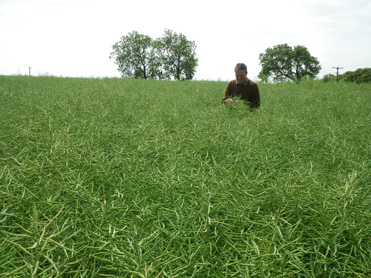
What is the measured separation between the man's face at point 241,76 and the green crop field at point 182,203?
2.38m

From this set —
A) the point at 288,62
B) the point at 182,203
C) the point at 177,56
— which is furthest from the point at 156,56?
the point at 182,203

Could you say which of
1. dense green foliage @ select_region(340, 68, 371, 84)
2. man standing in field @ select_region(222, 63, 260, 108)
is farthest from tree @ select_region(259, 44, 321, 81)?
man standing in field @ select_region(222, 63, 260, 108)

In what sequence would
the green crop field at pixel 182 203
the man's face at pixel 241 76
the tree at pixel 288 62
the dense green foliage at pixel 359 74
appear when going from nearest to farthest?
1. the green crop field at pixel 182 203
2. the man's face at pixel 241 76
3. the dense green foliage at pixel 359 74
4. the tree at pixel 288 62

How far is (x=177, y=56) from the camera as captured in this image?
143 ft

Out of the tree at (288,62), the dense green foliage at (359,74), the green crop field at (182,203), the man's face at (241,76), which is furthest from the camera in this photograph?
the tree at (288,62)

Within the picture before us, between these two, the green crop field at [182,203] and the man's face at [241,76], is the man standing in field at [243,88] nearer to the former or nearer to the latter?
the man's face at [241,76]

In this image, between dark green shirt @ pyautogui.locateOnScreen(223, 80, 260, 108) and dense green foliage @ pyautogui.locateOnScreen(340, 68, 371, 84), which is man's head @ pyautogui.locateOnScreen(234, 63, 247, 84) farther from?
dense green foliage @ pyautogui.locateOnScreen(340, 68, 371, 84)

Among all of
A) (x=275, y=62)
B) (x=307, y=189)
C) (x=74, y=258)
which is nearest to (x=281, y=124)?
(x=307, y=189)

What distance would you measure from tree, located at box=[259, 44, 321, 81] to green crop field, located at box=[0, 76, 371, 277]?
5056 cm

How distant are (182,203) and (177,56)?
146 ft

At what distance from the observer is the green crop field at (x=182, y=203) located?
4.12 ft

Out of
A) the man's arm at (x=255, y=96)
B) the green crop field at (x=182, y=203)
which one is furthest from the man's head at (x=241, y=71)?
the green crop field at (x=182, y=203)

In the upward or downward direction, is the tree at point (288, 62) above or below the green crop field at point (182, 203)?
above

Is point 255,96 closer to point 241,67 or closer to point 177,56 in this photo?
point 241,67
